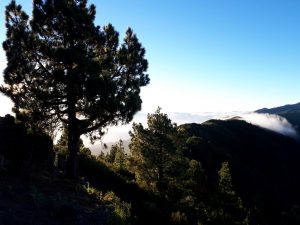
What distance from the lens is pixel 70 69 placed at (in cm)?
2138

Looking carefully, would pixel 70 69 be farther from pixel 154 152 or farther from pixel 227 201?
pixel 227 201

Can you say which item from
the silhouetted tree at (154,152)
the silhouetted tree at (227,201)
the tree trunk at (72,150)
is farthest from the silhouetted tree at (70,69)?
the silhouetted tree at (227,201)

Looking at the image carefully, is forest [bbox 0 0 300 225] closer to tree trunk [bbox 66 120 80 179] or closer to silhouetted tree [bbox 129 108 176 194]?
tree trunk [bbox 66 120 80 179]

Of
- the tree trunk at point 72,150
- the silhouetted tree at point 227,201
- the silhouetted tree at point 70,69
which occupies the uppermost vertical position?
the silhouetted tree at point 70,69

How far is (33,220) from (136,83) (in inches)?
492

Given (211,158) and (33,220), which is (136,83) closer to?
(33,220)

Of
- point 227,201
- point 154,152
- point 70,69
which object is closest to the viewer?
point 70,69

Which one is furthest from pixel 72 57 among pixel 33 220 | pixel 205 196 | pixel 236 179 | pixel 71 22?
pixel 236 179

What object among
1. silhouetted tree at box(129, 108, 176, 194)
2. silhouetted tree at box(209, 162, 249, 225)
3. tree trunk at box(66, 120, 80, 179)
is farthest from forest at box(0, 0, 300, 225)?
silhouetted tree at box(209, 162, 249, 225)

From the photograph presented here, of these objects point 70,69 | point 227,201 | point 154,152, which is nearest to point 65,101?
point 70,69

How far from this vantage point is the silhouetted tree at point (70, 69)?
20.7 metres

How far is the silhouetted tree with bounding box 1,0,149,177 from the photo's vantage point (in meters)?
20.7

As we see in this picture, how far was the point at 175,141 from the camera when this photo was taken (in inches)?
1452

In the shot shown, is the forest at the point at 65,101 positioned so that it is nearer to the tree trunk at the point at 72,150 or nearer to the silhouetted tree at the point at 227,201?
the tree trunk at the point at 72,150
